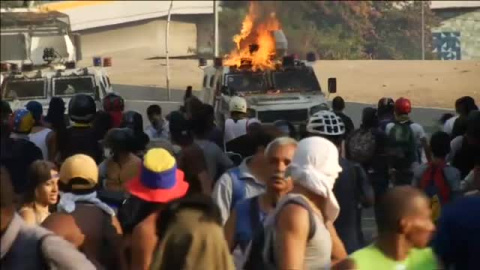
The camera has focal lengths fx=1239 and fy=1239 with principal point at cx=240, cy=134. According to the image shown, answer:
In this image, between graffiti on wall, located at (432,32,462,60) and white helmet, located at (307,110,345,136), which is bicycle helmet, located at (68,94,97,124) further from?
graffiti on wall, located at (432,32,462,60)

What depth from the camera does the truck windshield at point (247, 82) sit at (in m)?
17.5

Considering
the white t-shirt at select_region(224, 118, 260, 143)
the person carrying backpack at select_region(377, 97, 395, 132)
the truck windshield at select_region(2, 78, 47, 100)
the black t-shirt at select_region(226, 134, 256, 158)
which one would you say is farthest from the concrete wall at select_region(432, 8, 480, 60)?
the black t-shirt at select_region(226, 134, 256, 158)

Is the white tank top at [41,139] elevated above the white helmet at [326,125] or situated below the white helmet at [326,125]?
below

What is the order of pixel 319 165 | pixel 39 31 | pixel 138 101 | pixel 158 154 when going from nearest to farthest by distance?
pixel 319 165
pixel 158 154
pixel 39 31
pixel 138 101

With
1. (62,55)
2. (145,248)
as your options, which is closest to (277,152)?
(145,248)

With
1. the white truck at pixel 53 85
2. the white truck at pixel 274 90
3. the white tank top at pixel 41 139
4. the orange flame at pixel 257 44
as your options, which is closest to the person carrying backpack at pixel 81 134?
the white tank top at pixel 41 139

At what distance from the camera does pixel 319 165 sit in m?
4.99

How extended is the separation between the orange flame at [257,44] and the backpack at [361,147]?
25.9 ft

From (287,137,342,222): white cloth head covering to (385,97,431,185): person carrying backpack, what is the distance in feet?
19.0

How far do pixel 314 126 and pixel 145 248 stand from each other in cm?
214

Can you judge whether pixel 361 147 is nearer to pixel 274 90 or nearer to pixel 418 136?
pixel 418 136

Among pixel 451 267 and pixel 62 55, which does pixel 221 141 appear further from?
pixel 62 55

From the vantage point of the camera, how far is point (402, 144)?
11211mm

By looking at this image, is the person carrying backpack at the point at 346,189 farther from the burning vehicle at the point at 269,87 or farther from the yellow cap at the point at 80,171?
the burning vehicle at the point at 269,87
